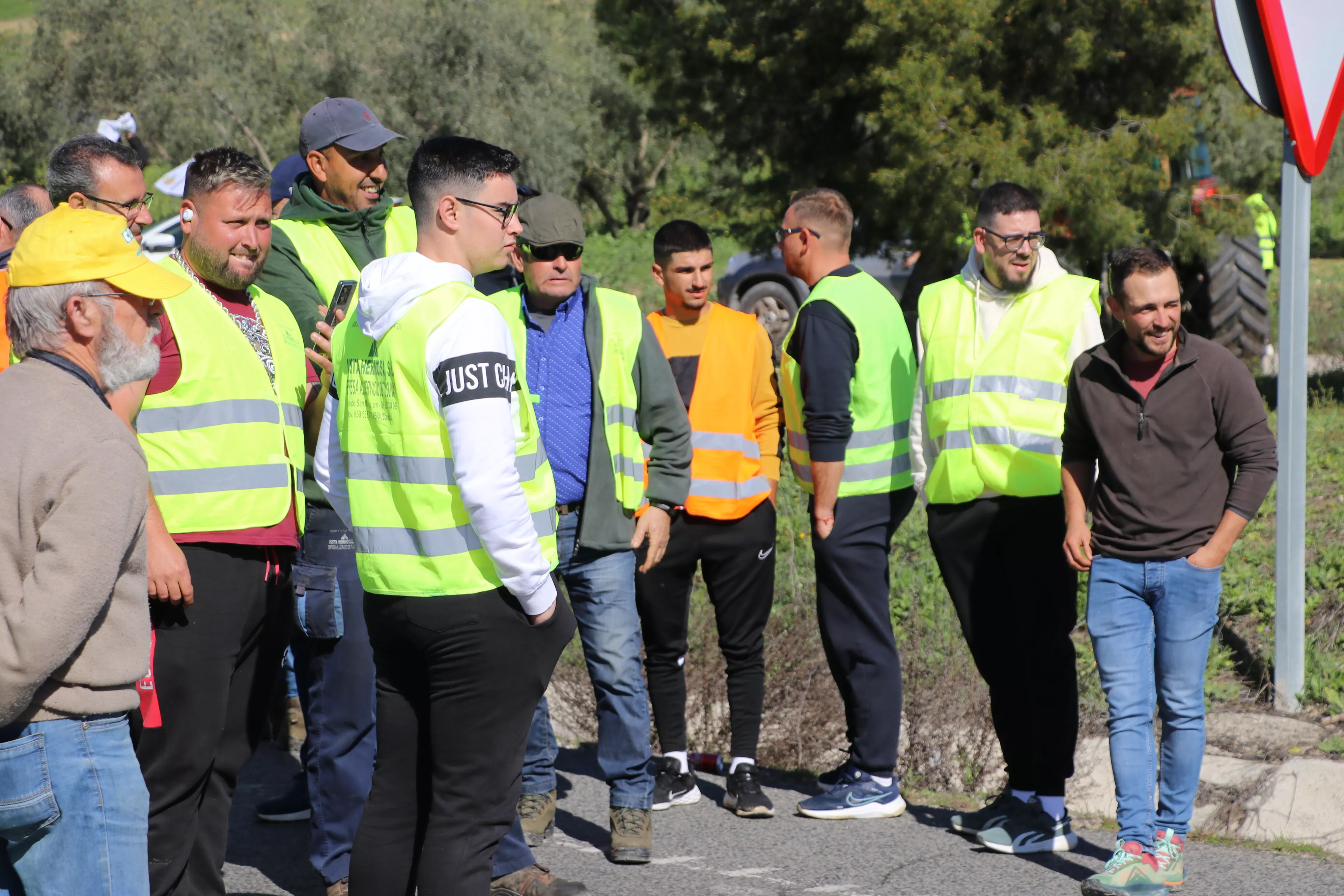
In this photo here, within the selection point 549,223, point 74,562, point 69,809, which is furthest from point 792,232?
point 69,809

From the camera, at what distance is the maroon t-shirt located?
358 cm

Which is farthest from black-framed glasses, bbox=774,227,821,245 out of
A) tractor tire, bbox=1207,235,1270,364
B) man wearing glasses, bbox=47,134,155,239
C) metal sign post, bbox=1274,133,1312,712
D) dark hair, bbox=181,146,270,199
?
tractor tire, bbox=1207,235,1270,364

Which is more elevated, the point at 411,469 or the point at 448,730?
the point at 411,469

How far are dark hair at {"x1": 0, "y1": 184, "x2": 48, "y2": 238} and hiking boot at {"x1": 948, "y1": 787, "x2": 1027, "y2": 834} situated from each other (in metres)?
4.03

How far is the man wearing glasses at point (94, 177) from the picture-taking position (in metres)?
4.27

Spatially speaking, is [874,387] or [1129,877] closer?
[1129,877]

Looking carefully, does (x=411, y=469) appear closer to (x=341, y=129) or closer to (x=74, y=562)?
(x=74, y=562)

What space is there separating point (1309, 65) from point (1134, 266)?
1.84 meters

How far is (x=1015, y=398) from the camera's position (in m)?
4.87

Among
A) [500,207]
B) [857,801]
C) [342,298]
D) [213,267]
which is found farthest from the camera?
[857,801]

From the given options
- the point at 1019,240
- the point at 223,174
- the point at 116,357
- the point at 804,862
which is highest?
the point at 223,174

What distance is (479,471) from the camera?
3.17m

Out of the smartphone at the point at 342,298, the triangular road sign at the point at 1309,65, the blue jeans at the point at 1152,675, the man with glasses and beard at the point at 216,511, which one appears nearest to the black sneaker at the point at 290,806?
the man with glasses and beard at the point at 216,511

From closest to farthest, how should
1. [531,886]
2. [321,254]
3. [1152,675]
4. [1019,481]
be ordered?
[531,886] < [1152,675] < [321,254] < [1019,481]
